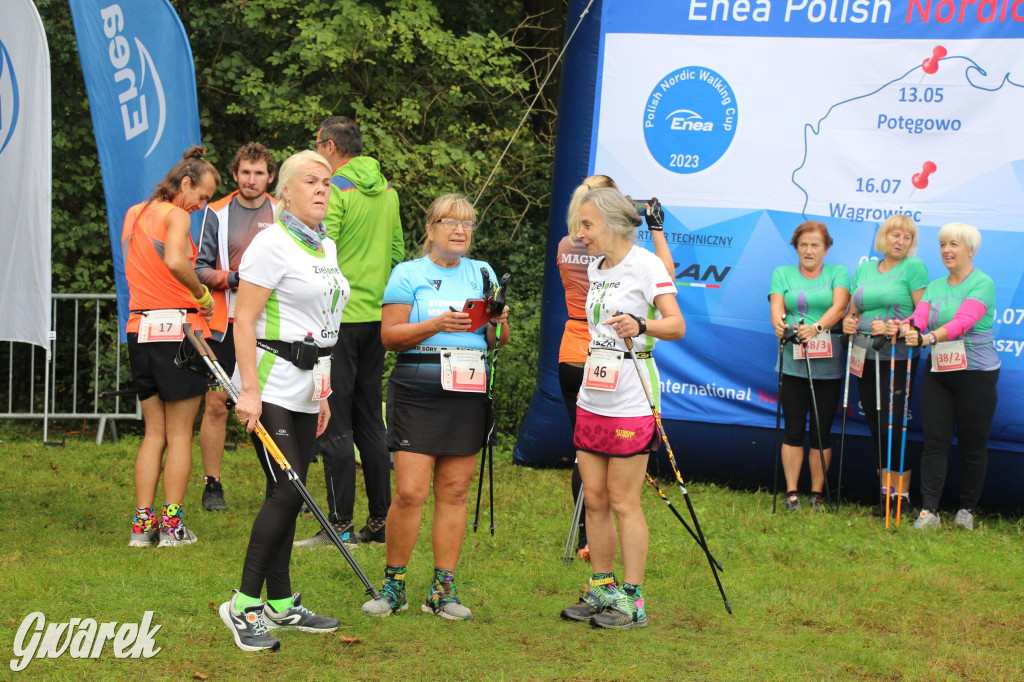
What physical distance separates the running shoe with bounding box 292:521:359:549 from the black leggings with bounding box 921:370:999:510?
3380 mm

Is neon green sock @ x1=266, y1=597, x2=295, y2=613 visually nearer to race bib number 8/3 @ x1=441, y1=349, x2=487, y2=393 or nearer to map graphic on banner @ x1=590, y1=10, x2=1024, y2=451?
race bib number 8/3 @ x1=441, y1=349, x2=487, y2=393

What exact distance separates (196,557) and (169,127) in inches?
112

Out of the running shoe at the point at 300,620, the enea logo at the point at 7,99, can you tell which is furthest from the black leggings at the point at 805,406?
the enea logo at the point at 7,99

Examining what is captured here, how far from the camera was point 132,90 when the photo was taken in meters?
6.55

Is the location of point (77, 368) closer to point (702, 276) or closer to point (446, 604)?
point (702, 276)

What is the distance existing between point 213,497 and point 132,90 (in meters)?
2.49

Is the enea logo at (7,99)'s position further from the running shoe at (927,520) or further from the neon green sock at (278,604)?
the running shoe at (927,520)

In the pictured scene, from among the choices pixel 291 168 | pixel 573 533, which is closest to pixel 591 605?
pixel 573 533

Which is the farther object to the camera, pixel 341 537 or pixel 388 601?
pixel 341 537


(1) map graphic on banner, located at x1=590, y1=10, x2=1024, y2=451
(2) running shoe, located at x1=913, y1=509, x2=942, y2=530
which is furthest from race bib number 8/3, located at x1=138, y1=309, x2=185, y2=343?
(2) running shoe, located at x1=913, y1=509, x2=942, y2=530

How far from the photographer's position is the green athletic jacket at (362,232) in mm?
5422

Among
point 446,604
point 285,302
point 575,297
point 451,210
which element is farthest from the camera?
point 575,297

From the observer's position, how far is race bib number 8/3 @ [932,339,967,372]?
6.29m

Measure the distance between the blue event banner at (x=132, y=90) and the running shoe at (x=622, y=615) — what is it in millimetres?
3837
